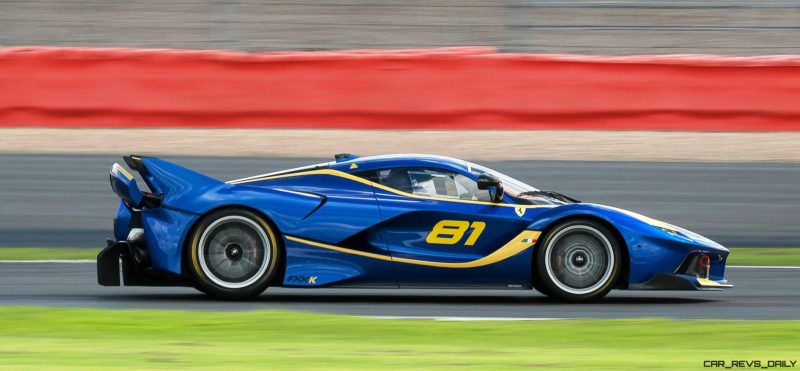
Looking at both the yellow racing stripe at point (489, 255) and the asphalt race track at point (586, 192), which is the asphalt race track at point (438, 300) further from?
the asphalt race track at point (586, 192)

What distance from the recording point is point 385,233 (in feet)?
28.6

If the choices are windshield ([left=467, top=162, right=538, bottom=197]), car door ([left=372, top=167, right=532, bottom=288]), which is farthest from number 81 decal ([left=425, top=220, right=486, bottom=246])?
windshield ([left=467, top=162, right=538, bottom=197])

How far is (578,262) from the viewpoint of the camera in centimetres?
877

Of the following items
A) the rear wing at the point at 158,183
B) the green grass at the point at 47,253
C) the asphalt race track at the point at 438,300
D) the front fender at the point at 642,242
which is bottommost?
the asphalt race track at the point at 438,300

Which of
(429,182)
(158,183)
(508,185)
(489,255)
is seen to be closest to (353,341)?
(489,255)

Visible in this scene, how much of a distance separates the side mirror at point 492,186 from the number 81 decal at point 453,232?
0.20 m

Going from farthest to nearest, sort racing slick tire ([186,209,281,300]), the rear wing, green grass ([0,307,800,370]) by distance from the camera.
→ the rear wing
racing slick tire ([186,209,281,300])
green grass ([0,307,800,370])

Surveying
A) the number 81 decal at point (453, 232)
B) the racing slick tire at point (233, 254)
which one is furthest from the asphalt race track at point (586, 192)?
the number 81 decal at point (453, 232)

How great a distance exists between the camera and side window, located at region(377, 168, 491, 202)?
8.82m

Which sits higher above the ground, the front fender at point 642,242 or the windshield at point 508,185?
the windshield at point 508,185

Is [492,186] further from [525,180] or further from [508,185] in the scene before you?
[525,180]

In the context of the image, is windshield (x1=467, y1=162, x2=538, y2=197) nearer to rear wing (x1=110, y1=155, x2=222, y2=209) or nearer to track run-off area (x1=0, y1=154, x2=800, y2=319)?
track run-off area (x1=0, y1=154, x2=800, y2=319)

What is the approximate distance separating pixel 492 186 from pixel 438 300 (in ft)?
3.35

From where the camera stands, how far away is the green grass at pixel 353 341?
606cm
